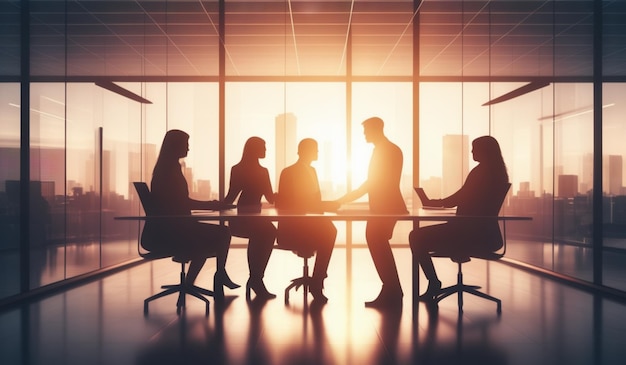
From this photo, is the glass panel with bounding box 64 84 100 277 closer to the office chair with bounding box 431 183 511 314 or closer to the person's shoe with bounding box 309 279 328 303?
the person's shoe with bounding box 309 279 328 303

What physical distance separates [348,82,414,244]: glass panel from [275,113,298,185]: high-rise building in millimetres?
1053

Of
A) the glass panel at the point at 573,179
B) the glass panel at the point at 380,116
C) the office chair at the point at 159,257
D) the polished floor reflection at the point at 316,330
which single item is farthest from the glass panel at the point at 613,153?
the office chair at the point at 159,257

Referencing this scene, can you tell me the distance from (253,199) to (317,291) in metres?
1.16

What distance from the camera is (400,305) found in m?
3.83

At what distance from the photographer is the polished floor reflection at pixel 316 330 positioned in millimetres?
2574

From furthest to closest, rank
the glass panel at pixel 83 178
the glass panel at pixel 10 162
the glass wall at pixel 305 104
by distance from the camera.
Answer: the glass panel at pixel 83 178, the glass wall at pixel 305 104, the glass panel at pixel 10 162

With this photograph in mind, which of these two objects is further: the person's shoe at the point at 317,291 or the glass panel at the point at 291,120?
the glass panel at the point at 291,120

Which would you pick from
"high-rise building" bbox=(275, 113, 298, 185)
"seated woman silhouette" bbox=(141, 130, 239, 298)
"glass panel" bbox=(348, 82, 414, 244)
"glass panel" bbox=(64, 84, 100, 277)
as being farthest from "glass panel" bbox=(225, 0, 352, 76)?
"seated woman silhouette" bbox=(141, 130, 239, 298)

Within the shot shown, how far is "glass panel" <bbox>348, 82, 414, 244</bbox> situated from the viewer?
292 inches

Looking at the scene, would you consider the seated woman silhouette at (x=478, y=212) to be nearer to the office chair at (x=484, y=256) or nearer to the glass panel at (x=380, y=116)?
the office chair at (x=484, y=256)

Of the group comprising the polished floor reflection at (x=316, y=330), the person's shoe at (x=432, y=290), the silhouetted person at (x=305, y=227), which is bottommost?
the polished floor reflection at (x=316, y=330)

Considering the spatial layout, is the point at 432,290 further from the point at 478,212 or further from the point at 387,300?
the point at 478,212

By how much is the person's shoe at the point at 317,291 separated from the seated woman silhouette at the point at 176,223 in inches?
33.5

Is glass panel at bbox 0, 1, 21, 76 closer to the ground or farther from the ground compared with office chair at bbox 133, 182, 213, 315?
farther from the ground
